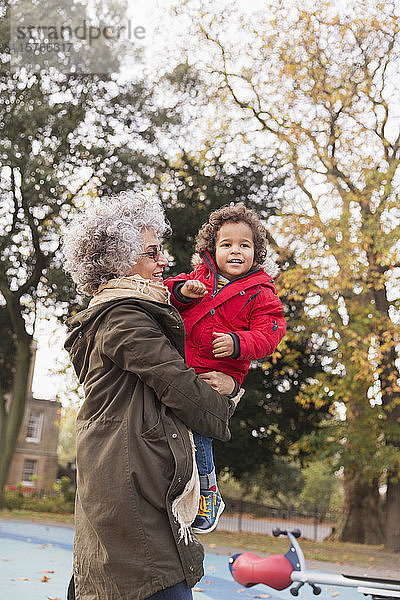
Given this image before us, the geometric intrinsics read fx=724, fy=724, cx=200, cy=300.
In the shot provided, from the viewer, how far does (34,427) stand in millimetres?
38938

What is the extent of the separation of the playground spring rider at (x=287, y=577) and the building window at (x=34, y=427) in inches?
1385

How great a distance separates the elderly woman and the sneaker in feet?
0.37

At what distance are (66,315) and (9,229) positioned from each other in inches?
104

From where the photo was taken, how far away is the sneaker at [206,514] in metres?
2.36

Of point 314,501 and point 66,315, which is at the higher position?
point 66,315

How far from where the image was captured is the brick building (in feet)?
125

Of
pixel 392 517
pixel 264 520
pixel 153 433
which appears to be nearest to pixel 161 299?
pixel 153 433

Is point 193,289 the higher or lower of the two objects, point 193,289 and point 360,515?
the higher

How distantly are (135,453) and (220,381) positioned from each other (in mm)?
447

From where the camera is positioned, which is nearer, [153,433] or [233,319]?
[153,433]

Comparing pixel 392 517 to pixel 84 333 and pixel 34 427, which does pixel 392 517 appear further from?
pixel 34 427

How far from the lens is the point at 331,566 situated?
10.6m

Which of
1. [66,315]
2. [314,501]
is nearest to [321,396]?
[66,315]

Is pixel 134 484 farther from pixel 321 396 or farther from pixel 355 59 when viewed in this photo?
pixel 355 59
